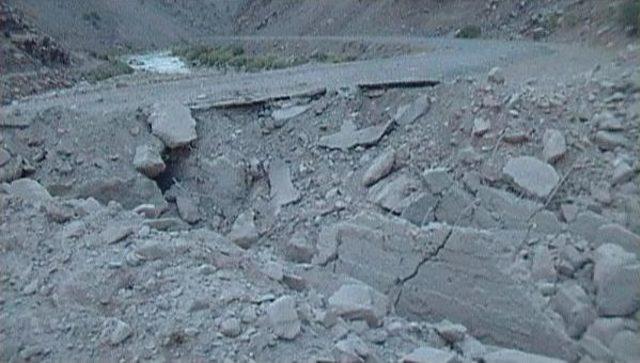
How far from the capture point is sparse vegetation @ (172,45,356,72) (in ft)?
69.6

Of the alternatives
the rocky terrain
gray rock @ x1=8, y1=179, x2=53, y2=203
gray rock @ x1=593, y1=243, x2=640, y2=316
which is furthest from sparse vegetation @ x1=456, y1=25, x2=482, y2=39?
gray rock @ x1=593, y1=243, x2=640, y2=316

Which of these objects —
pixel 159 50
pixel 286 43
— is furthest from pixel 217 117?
pixel 159 50

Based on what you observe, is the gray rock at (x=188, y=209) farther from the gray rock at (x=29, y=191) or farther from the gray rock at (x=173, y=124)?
the gray rock at (x=29, y=191)

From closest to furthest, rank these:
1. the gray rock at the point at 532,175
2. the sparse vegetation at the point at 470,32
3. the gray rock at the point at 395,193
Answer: the gray rock at the point at 532,175 < the gray rock at the point at 395,193 < the sparse vegetation at the point at 470,32

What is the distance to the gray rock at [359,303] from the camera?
7.21 meters

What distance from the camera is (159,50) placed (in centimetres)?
3869

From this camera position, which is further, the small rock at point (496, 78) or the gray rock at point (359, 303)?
the small rock at point (496, 78)

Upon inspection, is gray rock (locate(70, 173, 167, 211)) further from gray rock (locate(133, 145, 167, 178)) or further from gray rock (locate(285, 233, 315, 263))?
gray rock (locate(285, 233, 315, 263))

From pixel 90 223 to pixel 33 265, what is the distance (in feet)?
2.40

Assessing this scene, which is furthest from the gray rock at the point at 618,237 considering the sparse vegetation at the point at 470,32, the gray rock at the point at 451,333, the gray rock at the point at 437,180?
the sparse vegetation at the point at 470,32

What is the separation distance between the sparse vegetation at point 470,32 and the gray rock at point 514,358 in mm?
16918

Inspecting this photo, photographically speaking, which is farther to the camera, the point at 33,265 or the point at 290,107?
the point at 290,107

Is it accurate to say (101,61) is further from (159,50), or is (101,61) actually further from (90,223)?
(90,223)

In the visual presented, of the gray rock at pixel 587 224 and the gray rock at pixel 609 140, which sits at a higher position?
the gray rock at pixel 609 140
